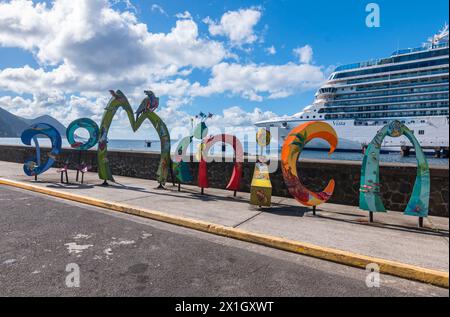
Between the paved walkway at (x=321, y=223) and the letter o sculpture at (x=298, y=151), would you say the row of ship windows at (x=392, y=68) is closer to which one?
the letter o sculpture at (x=298, y=151)

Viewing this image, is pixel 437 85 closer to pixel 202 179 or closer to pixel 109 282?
pixel 202 179

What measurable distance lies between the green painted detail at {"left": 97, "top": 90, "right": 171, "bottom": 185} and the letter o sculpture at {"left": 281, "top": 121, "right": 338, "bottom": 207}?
5.10 metres

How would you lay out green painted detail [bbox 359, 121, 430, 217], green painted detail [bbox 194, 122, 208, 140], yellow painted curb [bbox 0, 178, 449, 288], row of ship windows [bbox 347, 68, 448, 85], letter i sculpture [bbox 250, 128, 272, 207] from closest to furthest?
yellow painted curb [bbox 0, 178, 449, 288] → green painted detail [bbox 359, 121, 430, 217] → letter i sculpture [bbox 250, 128, 272, 207] → green painted detail [bbox 194, 122, 208, 140] → row of ship windows [bbox 347, 68, 448, 85]

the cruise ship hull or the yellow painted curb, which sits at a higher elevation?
the cruise ship hull

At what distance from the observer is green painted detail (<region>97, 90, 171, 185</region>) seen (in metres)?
10.0

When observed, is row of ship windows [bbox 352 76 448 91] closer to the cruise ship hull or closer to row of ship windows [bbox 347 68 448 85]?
row of ship windows [bbox 347 68 448 85]

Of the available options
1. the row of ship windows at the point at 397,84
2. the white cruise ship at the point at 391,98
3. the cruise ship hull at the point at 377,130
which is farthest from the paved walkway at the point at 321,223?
the row of ship windows at the point at 397,84

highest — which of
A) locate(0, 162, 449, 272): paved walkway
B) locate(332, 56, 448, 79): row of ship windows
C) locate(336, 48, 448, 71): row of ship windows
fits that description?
locate(336, 48, 448, 71): row of ship windows

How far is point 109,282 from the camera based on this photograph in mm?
3180

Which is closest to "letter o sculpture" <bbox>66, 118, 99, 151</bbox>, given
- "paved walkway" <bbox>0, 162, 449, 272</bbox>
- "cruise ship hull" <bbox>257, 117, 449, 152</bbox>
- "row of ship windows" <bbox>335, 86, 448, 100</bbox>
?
"paved walkway" <bbox>0, 162, 449, 272</bbox>

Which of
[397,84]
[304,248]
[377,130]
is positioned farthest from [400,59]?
[304,248]

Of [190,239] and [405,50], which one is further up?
[405,50]
